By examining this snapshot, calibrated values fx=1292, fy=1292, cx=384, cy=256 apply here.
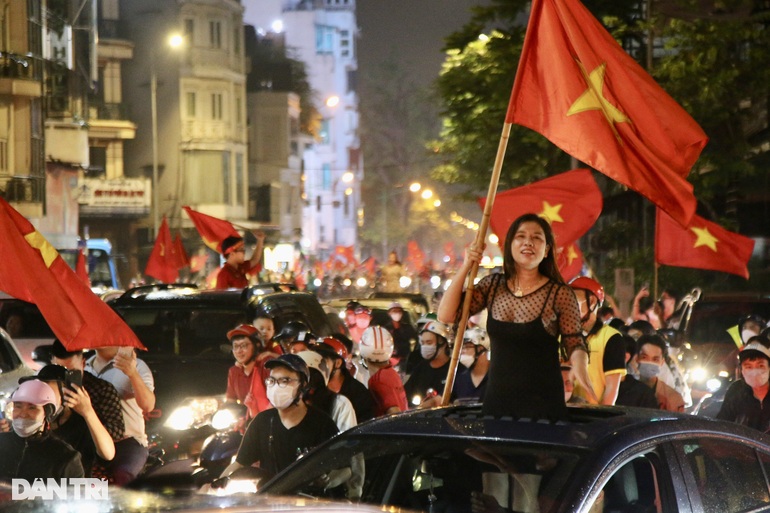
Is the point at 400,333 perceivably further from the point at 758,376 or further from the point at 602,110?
the point at 602,110

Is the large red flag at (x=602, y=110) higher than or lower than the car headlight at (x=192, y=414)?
higher

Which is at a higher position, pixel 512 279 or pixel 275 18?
pixel 275 18

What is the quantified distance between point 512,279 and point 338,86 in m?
146

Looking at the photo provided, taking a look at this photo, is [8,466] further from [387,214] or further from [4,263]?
[387,214]

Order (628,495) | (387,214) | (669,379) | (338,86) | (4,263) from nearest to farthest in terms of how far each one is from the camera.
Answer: (628,495)
(4,263)
(669,379)
(387,214)
(338,86)

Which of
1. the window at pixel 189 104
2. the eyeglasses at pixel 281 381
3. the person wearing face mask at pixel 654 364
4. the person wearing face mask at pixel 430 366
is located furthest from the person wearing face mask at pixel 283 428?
the window at pixel 189 104

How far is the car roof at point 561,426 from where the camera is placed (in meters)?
5.18

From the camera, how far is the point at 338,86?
150625mm

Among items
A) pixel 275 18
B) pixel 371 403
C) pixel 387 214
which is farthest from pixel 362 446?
pixel 387 214

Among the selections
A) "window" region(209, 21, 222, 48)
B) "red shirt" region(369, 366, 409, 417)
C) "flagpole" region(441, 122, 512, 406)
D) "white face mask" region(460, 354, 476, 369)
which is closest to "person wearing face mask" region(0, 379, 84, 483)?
"flagpole" region(441, 122, 512, 406)

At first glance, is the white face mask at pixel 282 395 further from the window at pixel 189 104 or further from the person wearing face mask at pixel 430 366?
the window at pixel 189 104

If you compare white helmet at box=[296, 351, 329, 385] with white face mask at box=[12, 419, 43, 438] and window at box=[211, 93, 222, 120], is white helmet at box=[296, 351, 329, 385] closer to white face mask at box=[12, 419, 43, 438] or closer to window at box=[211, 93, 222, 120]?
white face mask at box=[12, 419, 43, 438]

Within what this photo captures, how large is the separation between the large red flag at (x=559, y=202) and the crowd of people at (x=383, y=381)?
303 cm

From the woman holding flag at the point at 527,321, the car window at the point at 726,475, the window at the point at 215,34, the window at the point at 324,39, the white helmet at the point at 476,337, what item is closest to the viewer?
the car window at the point at 726,475
